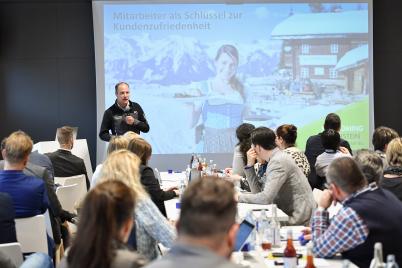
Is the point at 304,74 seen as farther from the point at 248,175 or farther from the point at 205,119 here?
the point at 248,175

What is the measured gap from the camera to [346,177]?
339cm

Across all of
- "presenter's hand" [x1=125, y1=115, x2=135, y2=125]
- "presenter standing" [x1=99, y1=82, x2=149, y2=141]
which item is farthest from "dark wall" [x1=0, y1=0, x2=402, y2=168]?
"presenter's hand" [x1=125, y1=115, x2=135, y2=125]

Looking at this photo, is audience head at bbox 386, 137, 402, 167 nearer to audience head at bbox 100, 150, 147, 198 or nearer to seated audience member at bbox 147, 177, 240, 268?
audience head at bbox 100, 150, 147, 198

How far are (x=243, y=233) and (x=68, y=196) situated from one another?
8.28ft

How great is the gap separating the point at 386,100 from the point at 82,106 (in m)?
4.75

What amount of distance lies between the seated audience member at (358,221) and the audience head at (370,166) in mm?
344

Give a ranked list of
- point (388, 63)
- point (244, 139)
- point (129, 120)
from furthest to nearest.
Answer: point (388, 63)
point (129, 120)
point (244, 139)

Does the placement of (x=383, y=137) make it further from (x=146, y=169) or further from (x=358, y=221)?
(x=358, y=221)

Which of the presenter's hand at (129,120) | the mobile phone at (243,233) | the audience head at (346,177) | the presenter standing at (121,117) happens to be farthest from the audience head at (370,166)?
the presenter standing at (121,117)

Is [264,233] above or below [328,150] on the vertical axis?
below

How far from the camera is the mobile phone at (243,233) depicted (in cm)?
350

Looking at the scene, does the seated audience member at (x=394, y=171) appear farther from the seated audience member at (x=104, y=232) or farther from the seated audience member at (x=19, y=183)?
the seated audience member at (x=104, y=232)

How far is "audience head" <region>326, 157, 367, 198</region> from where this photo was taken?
3391mm

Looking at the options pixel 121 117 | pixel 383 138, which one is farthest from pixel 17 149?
pixel 121 117
